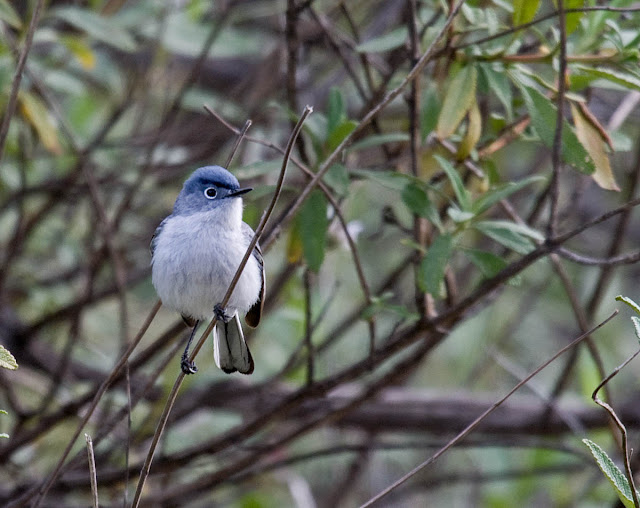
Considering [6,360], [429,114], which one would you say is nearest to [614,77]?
[429,114]

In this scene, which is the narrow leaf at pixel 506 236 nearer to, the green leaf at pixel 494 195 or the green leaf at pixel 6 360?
the green leaf at pixel 494 195

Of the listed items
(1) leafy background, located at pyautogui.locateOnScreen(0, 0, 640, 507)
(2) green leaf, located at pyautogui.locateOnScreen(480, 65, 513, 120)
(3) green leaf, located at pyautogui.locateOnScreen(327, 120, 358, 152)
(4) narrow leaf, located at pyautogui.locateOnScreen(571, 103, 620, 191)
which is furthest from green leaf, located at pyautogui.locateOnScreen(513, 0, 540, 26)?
(3) green leaf, located at pyautogui.locateOnScreen(327, 120, 358, 152)

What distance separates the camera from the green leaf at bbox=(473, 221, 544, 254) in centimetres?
247

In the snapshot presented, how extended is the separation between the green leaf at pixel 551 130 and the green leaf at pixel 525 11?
0.21m

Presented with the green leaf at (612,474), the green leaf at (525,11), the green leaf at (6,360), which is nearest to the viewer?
the green leaf at (6,360)

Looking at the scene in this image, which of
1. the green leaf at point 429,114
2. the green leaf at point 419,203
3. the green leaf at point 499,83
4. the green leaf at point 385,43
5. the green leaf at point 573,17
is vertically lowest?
the green leaf at point 419,203

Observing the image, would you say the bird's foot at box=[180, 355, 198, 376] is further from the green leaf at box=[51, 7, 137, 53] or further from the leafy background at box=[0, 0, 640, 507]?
the green leaf at box=[51, 7, 137, 53]

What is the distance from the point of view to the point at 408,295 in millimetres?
5641

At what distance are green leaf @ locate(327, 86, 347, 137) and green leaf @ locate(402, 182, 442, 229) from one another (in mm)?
311

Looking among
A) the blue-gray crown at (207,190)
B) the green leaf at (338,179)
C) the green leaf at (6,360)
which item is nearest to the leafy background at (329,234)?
the green leaf at (338,179)

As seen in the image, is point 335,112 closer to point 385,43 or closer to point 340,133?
point 340,133

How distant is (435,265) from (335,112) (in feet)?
2.06

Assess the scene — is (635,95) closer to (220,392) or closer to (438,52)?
(438,52)

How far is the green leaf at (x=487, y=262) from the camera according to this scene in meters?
2.52
